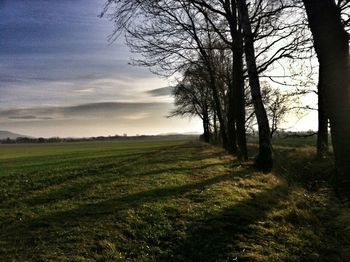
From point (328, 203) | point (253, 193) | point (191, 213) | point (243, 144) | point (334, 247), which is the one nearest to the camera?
point (334, 247)

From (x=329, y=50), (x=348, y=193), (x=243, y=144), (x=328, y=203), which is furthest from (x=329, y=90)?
(x=243, y=144)

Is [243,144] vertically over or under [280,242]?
over

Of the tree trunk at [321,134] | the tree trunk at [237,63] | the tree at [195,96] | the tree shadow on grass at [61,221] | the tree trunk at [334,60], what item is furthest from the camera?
the tree at [195,96]

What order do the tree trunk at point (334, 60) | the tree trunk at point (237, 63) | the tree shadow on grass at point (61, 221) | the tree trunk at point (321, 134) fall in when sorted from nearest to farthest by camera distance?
the tree trunk at point (334, 60), the tree shadow on grass at point (61, 221), the tree trunk at point (237, 63), the tree trunk at point (321, 134)

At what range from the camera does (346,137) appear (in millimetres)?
6781

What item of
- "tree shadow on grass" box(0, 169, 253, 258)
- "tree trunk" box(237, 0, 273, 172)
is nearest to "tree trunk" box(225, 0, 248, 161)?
"tree trunk" box(237, 0, 273, 172)

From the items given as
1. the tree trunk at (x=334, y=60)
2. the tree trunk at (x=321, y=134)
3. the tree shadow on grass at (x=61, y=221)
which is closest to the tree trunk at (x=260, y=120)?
the tree shadow on grass at (x=61, y=221)

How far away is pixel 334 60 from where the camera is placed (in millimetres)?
6707

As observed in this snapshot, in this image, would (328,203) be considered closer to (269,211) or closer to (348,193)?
(269,211)

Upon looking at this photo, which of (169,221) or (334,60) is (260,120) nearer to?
(169,221)

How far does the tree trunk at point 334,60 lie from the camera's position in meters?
6.57

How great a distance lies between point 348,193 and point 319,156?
65.2 feet

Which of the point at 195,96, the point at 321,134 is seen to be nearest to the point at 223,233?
the point at 321,134

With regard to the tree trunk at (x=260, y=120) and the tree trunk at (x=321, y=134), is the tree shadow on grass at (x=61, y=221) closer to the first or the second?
the tree trunk at (x=260, y=120)
